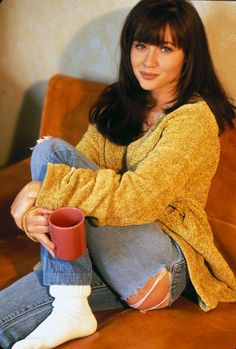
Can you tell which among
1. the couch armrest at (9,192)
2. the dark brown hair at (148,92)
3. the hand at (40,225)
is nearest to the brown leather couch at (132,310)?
the couch armrest at (9,192)

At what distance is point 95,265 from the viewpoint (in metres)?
1.33

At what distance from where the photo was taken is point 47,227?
3.93 ft

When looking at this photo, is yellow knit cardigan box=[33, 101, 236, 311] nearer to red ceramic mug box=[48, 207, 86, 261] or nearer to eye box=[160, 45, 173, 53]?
red ceramic mug box=[48, 207, 86, 261]

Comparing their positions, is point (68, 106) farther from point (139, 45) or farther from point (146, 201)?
point (146, 201)

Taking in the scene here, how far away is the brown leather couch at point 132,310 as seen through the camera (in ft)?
3.96

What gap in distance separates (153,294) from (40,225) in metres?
0.35

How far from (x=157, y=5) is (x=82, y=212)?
0.60 meters

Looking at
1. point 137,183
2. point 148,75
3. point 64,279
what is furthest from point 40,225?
point 148,75

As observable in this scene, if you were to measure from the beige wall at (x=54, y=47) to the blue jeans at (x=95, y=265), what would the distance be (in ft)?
2.02

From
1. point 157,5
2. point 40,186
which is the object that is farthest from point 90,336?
point 157,5

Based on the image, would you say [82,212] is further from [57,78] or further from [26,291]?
[57,78]

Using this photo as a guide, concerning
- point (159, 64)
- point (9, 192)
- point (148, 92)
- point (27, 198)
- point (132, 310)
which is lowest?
point (132, 310)

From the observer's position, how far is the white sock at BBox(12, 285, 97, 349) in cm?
119

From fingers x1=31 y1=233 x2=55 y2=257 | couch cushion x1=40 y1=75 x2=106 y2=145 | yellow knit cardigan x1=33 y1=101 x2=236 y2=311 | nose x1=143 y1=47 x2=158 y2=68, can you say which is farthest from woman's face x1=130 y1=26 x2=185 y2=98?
fingers x1=31 y1=233 x2=55 y2=257
